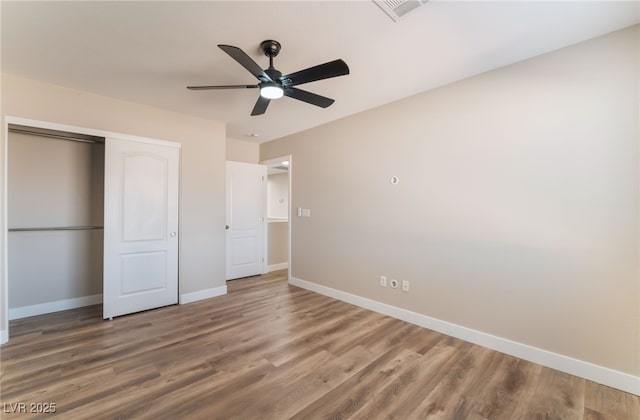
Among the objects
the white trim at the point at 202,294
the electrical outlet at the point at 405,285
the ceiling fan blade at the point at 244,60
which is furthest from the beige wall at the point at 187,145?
the electrical outlet at the point at 405,285

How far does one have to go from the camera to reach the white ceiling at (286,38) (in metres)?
1.84

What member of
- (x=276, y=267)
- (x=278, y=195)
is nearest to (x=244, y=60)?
(x=276, y=267)

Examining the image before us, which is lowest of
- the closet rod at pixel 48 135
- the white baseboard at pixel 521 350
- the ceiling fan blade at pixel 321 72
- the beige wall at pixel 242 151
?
the white baseboard at pixel 521 350

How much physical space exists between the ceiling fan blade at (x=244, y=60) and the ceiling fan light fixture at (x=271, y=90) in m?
0.05

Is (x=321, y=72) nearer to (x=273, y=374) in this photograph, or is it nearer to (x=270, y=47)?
(x=270, y=47)

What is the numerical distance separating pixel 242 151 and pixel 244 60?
3.45 metres

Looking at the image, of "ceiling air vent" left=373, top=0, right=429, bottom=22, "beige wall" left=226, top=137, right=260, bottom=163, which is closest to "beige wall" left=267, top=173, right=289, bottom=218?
"beige wall" left=226, top=137, right=260, bottom=163

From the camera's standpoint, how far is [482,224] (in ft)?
8.74

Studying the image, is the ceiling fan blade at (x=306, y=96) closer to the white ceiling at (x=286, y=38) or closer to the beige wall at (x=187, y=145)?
the white ceiling at (x=286, y=38)

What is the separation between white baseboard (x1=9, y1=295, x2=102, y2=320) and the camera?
321 centimetres

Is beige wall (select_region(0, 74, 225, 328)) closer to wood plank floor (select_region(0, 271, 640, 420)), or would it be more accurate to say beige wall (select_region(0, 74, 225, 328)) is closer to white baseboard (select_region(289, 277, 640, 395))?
wood plank floor (select_region(0, 271, 640, 420))

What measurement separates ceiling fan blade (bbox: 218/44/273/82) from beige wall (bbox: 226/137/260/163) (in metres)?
3.15

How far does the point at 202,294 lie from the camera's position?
12.9ft

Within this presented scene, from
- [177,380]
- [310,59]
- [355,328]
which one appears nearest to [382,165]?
[310,59]
